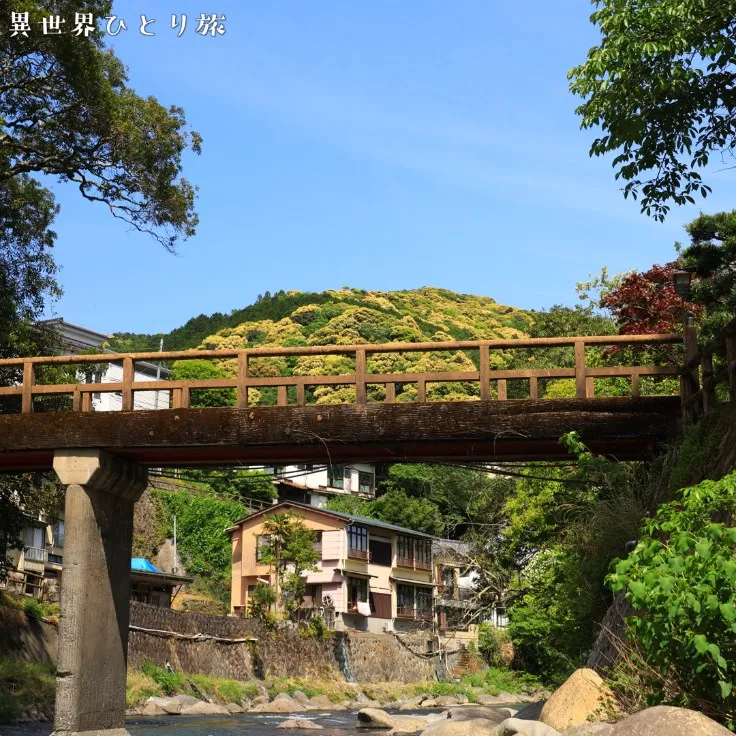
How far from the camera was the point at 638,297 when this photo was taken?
31844mm

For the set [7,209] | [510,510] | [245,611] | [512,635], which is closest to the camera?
[7,209]

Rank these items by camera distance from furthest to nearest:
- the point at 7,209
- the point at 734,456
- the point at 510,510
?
the point at 510,510
the point at 7,209
the point at 734,456

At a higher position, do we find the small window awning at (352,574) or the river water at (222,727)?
the small window awning at (352,574)

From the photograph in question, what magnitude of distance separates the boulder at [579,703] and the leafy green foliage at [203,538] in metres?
46.5

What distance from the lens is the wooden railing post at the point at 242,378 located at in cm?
1786

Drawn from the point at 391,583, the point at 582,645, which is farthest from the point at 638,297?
the point at 391,583

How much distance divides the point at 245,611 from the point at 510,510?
1738cm

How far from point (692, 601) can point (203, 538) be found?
5209 cm

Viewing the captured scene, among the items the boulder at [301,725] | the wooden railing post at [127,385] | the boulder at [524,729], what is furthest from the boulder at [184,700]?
the boulder at [524,729]

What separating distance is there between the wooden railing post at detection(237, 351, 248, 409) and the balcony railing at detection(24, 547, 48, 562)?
30690mm

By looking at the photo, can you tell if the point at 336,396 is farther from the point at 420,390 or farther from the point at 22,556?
the point at 420,390

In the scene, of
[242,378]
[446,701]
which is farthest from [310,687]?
[242,378]

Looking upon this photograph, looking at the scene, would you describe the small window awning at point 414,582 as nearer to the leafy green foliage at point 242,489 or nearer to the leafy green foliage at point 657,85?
the leafy green foliage at point 242,489

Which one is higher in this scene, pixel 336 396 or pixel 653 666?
pixel 336 396
